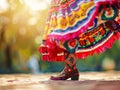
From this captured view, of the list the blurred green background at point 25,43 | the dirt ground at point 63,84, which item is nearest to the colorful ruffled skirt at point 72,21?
the dirt ground at point 63,84

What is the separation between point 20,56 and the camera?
16406mm

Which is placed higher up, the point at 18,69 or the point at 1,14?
the point at 1,14

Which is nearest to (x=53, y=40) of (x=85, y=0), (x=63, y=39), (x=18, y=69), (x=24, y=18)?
(x=63, y=39)

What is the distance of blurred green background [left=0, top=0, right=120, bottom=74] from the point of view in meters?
14.1

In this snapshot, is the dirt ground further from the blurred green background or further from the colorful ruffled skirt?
the blurred green background

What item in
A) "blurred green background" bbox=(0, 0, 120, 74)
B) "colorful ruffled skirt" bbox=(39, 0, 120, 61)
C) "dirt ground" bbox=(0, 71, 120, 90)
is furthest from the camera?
"blurred green background" bbox=(0, 0, 120, 74)

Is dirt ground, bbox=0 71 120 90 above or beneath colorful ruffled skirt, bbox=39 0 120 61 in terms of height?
beneath

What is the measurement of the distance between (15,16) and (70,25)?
9.96 m

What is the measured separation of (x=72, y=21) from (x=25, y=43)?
37.5 feet

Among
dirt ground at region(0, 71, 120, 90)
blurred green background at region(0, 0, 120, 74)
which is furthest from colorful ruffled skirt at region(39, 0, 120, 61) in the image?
blurred green background at region(0, 0, 120, 74)

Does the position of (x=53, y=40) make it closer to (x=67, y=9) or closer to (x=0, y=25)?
(x=67, y=9)

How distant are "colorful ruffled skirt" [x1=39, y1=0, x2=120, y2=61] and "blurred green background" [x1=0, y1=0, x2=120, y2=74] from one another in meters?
7.55

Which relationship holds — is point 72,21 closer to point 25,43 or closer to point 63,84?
point 63,84

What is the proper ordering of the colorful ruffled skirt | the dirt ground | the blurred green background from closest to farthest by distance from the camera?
the dirt ground → the colorful ruffled skirt → the blurred green background
